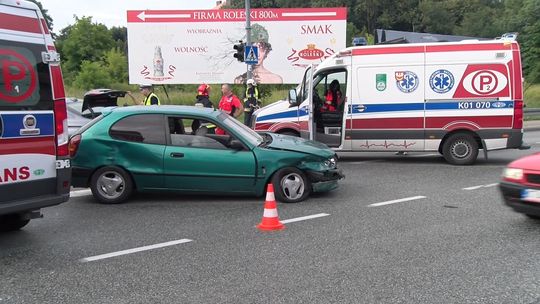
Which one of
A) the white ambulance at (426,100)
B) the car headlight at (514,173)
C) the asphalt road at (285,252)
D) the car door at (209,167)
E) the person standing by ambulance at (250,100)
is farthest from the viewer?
the person standing by ambulance at (250,100)

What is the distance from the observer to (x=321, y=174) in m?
7.84

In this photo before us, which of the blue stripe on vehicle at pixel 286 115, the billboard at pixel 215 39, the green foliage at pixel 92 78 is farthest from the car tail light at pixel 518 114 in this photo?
the green foliage at pixel 92 78

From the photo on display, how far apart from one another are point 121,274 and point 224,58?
1921 centimetres

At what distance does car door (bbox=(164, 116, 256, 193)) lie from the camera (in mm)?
7691

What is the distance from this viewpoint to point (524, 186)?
582 centimetres

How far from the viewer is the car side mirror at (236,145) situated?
7793 mm

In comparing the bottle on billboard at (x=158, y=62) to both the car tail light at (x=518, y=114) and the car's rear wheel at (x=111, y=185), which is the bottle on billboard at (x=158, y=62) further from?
the car's rear wheel at (x=111, y=185)

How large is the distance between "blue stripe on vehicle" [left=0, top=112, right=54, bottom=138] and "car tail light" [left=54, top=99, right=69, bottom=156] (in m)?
0.07

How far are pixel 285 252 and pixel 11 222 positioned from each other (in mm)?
3371

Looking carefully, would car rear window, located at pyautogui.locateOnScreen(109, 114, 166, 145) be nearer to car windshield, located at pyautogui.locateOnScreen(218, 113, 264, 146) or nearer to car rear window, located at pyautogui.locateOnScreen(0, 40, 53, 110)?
car windshield, located at pyautogui.locateOnScreen(218, 113, 264, 146)

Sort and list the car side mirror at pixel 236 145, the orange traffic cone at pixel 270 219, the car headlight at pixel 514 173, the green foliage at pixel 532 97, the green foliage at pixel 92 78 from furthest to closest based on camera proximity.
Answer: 1. the green foliage at pixel 92 78
2. the green foliage at pixel 532 97
3. the car side mirror at pixel 236 145
4. the orange traffic cone at pixel 270 219
5. the car headlight at pixel 514 173

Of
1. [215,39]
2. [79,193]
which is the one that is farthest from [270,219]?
[215,39]

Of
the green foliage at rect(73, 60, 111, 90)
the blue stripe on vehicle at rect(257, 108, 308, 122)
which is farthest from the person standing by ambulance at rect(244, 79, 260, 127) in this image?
the green foliage at rect(73, 60, 111, 90)

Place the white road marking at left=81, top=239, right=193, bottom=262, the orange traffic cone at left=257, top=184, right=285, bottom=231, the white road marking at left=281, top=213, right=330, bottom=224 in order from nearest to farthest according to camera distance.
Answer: the white road marking at left=81, top=239, right=193, bottom=262 < the orange traffic cone at left=257, top=184, right=285, bottom=231 < the white road marking at left=281, top=213, right=330, bottom=224
